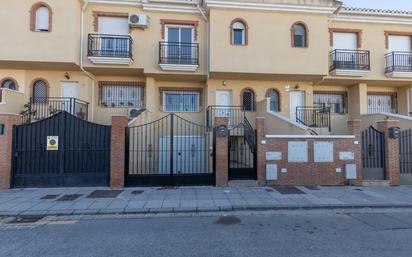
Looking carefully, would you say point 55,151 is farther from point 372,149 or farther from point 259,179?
point 372,149

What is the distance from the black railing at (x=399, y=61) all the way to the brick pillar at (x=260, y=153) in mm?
10117

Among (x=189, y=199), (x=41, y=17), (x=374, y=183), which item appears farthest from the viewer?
(x=41, y=17)

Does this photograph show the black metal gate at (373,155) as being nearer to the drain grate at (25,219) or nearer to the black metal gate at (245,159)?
the black metal gate at (245,159)

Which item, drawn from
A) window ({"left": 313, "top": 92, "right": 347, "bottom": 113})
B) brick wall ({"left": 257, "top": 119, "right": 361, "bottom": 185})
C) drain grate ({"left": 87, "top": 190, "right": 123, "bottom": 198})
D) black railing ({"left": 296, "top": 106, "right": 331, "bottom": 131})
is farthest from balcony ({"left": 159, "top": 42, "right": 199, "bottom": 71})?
window ({"left": 313, "top": 92, "right": 347, "bottom": 113})

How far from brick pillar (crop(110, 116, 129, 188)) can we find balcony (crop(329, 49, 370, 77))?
454 inches

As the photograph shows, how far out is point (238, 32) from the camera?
13.9m

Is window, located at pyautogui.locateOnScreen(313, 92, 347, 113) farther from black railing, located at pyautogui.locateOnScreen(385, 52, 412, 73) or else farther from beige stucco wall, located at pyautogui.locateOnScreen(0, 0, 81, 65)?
beige stucco wall, located at pyautogui.locateOnScreen(0, 0, 81, 65)

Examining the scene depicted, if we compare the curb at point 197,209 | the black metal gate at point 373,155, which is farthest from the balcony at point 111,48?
the black metal gate at point 373,155

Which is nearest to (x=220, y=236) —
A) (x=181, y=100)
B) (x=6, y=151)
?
(x=6, y=151)

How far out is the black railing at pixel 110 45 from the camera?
1322 cm

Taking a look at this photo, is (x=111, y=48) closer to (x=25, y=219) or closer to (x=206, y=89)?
(x=206, y=89)

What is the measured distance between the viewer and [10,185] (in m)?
9.12

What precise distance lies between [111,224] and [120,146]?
379 cm

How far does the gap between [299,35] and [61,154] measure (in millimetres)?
12614
